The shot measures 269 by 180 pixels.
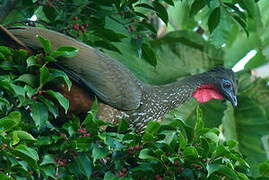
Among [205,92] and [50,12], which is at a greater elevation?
[50,12]

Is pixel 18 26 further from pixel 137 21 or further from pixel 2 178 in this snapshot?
pixel 2 178

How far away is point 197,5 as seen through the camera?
16.9 feet

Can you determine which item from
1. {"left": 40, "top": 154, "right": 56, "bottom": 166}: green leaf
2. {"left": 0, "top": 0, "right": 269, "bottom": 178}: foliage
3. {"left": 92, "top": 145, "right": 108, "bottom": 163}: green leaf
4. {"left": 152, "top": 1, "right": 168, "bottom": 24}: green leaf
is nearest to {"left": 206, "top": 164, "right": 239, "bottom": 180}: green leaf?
{"left": 0, "top": 0, "right": 269, "bottom": 178}: foliage

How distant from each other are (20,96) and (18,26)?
785 millimetres

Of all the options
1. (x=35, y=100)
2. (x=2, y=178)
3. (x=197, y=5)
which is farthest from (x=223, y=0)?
(x=2, y=178)

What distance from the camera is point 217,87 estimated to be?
5.65 metres

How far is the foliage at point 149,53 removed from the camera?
13.4ft

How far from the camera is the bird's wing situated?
15.0ft

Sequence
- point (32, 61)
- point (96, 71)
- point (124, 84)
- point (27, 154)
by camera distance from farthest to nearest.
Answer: point (124, 84), point (96, 71), point (32, 61), point (27, 154)

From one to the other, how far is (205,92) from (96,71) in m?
1.11

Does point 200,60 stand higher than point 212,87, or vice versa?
point 212,87

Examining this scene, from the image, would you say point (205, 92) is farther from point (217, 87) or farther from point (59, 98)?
point (59, 98)

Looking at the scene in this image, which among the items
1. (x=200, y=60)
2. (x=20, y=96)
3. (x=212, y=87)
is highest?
(x=20, y=96)

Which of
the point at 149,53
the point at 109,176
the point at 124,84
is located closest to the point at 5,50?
the point at 109,176
